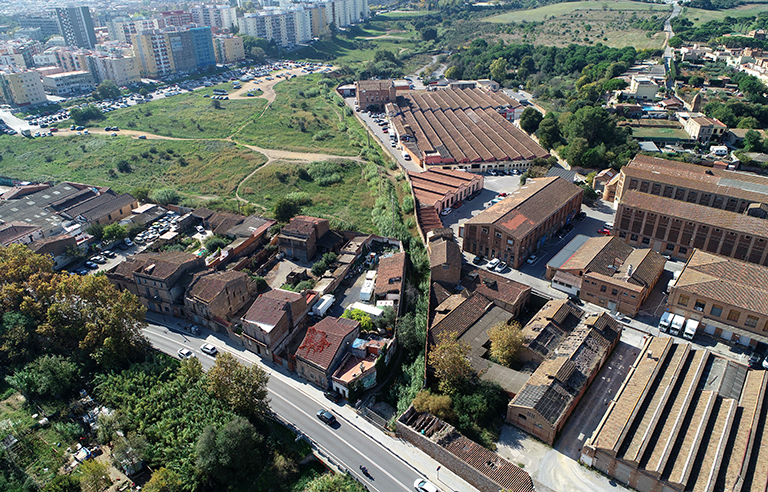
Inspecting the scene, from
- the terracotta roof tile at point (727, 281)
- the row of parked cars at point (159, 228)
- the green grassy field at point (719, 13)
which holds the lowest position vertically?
the row of parked cars at point (159, 228)

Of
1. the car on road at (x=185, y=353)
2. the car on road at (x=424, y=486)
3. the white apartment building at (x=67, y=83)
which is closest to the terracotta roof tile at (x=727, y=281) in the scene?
the car on road at (x=424, y=486)

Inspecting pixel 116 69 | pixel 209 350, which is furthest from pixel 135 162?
pixel 116 69

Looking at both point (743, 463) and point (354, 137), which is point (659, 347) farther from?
point (354, 137)

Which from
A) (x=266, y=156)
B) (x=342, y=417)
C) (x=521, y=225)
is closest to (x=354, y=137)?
(x=266, y=156)

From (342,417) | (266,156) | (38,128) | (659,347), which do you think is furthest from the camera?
(38,128)

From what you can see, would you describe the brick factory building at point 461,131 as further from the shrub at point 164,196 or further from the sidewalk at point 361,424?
the sidewalk at point 361,424
